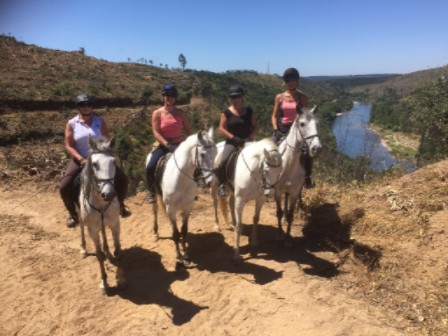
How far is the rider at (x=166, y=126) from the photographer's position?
606 centimetres

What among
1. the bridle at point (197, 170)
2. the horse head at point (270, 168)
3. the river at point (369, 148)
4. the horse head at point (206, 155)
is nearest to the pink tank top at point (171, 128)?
the bridle at point (197, 170)

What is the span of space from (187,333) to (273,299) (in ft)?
4.58

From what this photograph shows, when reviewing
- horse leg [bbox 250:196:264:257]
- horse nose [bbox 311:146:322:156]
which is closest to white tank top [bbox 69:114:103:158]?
horse leg [bbox 250:196:264:257]

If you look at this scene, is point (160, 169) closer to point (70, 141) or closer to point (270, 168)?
point (70, 141)

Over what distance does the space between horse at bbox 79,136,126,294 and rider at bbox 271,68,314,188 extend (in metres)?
3.49

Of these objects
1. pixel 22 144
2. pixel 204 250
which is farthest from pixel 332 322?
pixel 22 144

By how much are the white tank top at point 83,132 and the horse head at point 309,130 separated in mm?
3574

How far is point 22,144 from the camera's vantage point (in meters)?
24.1

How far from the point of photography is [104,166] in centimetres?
436

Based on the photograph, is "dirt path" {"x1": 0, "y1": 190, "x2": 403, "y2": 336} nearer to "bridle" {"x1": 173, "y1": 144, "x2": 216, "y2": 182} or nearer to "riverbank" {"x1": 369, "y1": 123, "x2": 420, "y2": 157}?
"bridle" {"x1": 173, "y1": 144, "x2": 216, "y2": 182}

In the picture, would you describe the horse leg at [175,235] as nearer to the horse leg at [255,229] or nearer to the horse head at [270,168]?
the horse leg at [255,229]

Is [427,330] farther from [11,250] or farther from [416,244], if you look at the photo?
[11,250]

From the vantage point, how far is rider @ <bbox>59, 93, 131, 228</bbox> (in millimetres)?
5289

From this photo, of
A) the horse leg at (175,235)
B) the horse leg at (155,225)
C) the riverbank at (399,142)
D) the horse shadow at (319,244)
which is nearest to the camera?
the horse shadow at (319,244)
